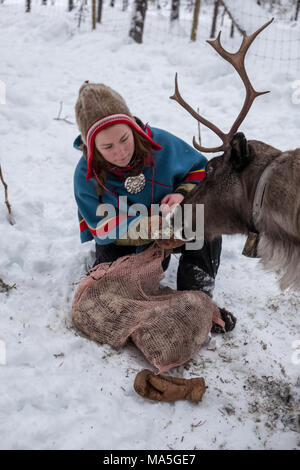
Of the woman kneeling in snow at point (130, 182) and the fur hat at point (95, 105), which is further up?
the fur hat at point (95, 105)

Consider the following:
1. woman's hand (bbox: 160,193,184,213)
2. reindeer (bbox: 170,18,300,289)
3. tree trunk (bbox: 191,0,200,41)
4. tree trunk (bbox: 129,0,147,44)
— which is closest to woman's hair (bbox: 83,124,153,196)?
woman's hand (bbox: 160,193,184,213)

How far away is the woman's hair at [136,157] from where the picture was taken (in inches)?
99.4

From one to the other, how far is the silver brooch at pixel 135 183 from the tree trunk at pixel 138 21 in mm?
8037

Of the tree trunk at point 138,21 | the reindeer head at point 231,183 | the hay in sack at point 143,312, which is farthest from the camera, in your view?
the tree trunk at point 138,21

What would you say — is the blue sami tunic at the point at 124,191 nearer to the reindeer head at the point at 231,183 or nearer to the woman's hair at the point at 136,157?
the woman's hair at the point at 136,157

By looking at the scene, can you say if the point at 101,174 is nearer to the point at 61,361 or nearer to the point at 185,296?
the point at 185,296

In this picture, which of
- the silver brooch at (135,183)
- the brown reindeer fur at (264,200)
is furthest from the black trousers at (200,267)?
the silver brooch at (135,183)

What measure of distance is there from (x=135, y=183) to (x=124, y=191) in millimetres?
106

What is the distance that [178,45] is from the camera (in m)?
8.95

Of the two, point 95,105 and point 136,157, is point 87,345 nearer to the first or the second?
point 136,157

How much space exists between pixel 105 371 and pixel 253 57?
8008mm

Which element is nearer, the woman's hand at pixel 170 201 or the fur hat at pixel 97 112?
the fur hat at pixel 97 112

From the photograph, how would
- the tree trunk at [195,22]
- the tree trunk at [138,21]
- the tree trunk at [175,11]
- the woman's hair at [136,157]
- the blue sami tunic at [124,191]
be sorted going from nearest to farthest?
1. the woman's hair at [136,157]
2. the blue sami tunic at [124,191]
3. the tree trunk at [138,21]
4. the tree trunk at [195,22]
5. the tree trunk at [175,11]

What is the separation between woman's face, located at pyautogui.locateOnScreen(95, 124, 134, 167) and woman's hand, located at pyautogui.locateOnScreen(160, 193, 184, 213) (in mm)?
384
